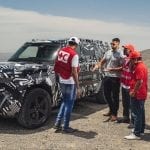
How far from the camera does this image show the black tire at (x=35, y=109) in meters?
8.53

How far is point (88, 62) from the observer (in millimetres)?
11062

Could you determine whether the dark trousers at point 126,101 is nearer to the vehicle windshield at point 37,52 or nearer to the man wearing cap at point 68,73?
the man wearing cap at point 68,73

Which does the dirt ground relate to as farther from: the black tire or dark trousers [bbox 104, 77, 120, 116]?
dark trousers [bbox 104, 77, 120, 116]

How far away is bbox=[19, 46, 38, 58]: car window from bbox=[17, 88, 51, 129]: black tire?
180 cm

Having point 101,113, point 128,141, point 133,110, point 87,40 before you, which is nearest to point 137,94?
point 133,110

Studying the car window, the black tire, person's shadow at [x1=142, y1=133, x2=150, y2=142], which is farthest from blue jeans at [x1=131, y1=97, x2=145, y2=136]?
the car window

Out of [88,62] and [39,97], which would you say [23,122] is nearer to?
[39,97]

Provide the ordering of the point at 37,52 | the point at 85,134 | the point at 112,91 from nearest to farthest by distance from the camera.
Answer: the point at 85,134, the point at 112,91, the point at 37,52

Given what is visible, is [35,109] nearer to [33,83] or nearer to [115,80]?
[33,83]

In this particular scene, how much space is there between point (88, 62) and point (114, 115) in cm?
179

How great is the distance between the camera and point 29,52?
10773mm

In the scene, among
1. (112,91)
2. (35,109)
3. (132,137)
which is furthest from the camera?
(112,91)

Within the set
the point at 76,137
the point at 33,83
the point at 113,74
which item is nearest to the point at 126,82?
the point at 113,74

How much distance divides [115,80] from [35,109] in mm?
→ 2023
